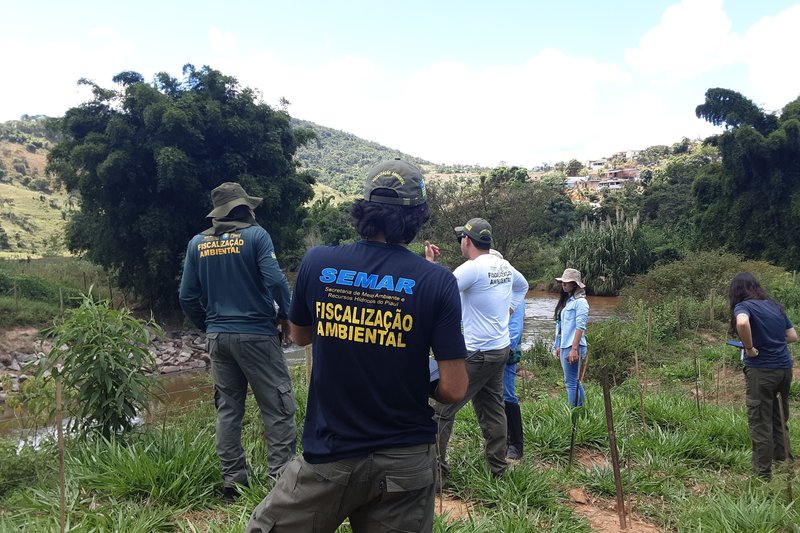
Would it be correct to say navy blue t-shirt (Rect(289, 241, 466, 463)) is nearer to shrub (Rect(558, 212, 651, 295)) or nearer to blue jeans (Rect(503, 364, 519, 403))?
blue jeans (Rect(503, 364, 519, 403))

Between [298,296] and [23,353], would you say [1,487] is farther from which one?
[23,353]

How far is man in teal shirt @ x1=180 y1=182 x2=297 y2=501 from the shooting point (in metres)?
3.59

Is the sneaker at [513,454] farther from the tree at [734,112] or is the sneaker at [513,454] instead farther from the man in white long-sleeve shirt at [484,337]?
the tree at [734,112]

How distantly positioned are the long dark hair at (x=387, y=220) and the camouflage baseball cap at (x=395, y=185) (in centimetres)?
2

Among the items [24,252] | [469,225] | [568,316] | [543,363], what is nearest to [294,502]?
[469,225]

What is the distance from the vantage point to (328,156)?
452 feet

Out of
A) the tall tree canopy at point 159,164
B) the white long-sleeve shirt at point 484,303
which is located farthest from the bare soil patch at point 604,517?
the tall tree canopy at point 159,164

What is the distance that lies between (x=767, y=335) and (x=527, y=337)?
37.3ft

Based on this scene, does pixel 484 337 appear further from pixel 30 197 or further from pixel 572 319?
pixel 30 197

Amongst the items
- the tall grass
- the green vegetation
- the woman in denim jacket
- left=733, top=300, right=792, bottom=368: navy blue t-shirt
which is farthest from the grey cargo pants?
the green vegetation

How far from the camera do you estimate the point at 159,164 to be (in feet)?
55.7

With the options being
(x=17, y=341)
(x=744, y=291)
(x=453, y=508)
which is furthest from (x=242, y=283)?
(x=17, y=341)

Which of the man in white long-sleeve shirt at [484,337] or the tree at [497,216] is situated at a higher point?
the tree at [497,216]

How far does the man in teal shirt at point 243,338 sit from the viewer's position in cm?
359
